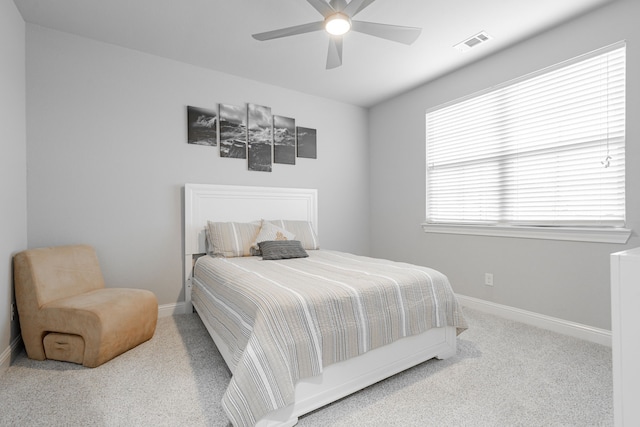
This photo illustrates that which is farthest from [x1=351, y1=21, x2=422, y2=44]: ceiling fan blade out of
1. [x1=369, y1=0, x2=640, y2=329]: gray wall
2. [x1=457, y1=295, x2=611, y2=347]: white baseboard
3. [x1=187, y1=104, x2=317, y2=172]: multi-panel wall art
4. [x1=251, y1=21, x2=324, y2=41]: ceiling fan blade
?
[x1=457, y1=295, x2=611, y2=347]: white baseboard

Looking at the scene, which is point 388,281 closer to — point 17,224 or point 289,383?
point 289,383

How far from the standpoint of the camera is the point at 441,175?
3.61 metres

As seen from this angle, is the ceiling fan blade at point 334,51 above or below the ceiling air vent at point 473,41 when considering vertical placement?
below

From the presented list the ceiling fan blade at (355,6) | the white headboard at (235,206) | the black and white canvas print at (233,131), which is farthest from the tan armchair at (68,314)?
the ceiling fan blade at (355,6)

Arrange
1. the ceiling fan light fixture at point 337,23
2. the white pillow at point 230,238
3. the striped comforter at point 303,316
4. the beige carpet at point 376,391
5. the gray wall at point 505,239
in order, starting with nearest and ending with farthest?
1. the striped comforter at point 303,316
2. the beige carpet at point 376,391
3. the ceiling fan light fixture at point 337,23
4. the gray wall at point 505,239
5. the white pillow at point 230,238

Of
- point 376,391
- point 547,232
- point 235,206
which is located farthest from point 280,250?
point 547,232

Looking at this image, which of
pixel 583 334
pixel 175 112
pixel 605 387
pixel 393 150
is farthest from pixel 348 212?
pixel 605 387

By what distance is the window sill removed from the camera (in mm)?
2250

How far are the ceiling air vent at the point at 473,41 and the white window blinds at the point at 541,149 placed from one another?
499 mm

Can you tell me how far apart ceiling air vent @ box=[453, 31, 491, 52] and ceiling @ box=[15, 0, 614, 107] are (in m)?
0.05

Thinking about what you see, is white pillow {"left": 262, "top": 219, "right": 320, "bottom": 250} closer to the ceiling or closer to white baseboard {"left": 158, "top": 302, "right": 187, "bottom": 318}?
white baseboard {"left": 158, "top": 302, "right": 187, "bottom": 318}

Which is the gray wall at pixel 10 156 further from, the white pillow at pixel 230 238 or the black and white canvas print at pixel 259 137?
the black and white canvas print at pixel 259 137

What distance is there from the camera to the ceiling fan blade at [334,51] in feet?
7.58

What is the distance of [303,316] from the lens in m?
1.51
